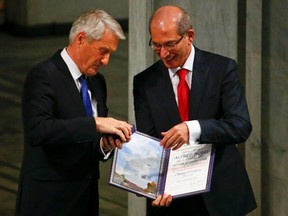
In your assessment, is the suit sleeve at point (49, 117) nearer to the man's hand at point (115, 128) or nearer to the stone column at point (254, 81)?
the man's hand at point (115, 128)

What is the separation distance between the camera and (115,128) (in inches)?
155

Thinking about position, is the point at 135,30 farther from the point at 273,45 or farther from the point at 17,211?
the point at 17,211

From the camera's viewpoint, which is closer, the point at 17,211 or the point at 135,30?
the point at 17,211

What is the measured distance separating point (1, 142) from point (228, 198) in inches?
168

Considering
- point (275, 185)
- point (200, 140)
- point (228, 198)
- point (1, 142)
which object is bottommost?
point (1, 142)

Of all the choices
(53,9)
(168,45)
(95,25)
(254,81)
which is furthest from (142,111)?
(53,9)

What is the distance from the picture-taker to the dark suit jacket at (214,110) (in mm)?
4125

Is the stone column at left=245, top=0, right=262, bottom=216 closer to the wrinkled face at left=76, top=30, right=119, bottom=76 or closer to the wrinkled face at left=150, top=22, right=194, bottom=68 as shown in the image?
the wrinkled face at left=150, top=22, right=194, bottom=68

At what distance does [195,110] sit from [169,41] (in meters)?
0.34

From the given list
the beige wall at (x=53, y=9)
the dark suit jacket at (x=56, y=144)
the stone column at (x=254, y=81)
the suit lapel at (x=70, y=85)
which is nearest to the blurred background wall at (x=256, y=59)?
the stone column at (x=254, y=81)

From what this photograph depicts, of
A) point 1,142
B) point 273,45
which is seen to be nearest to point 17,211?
point 273,45

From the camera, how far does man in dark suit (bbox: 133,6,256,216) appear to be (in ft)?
13.2

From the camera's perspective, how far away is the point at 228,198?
428 cm

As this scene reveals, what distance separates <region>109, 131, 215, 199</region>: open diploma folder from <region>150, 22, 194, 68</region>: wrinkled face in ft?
1.17
